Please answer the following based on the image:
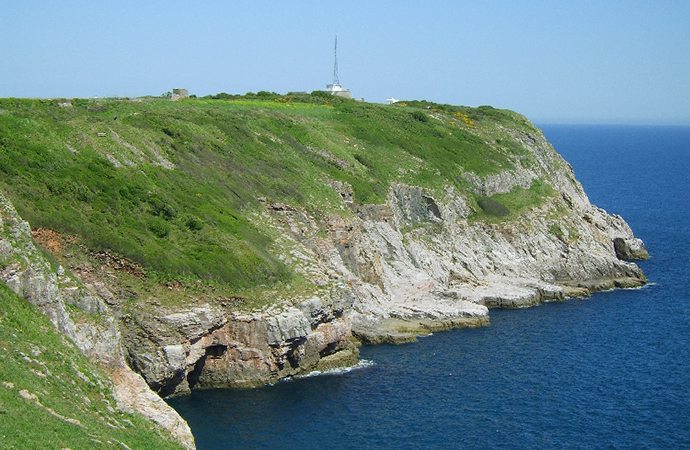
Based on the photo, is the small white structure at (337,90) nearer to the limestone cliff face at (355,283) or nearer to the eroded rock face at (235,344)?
the limestone cliff face at (355,283)

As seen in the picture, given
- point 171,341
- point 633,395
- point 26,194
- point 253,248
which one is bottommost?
point 633,395

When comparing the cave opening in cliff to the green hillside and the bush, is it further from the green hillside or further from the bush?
the bush

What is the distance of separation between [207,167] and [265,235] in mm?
11878

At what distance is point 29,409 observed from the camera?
34.5m

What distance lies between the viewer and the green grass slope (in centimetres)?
3312

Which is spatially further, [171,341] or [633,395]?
[633,395]

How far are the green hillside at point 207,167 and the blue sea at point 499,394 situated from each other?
11040mm

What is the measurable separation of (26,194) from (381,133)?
212 ft

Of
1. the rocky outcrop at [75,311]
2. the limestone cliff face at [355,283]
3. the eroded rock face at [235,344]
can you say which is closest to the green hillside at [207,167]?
the limestone cliff face at [355,283]

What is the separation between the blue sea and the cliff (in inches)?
129

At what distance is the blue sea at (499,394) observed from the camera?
51344 mm

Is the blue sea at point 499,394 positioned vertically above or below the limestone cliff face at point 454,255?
below

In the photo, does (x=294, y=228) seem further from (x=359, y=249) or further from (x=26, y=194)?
(x=26, y=194)

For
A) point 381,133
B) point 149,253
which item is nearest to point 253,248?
point 149,253
